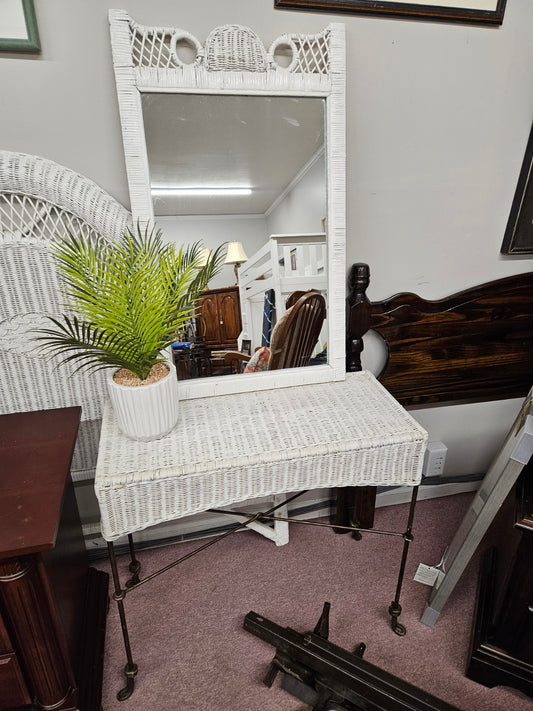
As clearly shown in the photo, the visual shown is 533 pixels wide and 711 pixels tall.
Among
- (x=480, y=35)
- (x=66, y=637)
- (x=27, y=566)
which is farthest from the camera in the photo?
(x=480, y=35)

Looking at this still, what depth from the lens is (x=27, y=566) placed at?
72cm

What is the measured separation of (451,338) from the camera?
56.5 inches

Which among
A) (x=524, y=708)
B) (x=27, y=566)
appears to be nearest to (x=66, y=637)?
(x=27, y=566)

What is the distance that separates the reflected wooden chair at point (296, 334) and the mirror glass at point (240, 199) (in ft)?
0.08

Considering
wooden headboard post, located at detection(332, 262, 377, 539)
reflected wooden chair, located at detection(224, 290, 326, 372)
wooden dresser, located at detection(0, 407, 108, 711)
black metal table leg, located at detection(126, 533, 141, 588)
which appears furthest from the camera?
black metal table leg, located at detection(126, 533, 141, 588)

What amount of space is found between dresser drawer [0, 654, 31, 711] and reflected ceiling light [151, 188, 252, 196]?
1155mm

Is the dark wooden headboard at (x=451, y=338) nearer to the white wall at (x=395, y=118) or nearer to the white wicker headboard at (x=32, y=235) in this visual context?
the white wall at (x=395, y=118)

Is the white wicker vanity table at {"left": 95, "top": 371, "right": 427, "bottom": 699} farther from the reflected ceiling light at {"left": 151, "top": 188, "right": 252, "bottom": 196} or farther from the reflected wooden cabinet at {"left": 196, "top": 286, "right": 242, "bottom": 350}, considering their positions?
the reflected ceiling light at {"left": 151, "top": 188, "right": 252, "bottom": 196}

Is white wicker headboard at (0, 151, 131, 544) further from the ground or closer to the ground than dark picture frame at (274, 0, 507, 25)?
closer to the ground

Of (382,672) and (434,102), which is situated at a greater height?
(434,102)

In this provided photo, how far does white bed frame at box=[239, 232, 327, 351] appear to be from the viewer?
1.12 meters

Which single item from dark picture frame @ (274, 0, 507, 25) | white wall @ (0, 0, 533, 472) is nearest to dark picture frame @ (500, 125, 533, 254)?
white wall @ (0, 0, 533, 472)

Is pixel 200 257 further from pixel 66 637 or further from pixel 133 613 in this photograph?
pixel 133 613

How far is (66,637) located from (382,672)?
2.75 feet
